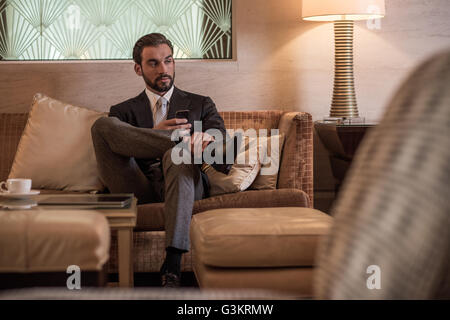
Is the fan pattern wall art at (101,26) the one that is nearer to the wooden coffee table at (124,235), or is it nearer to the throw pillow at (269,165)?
the throw pillow at (269,165)

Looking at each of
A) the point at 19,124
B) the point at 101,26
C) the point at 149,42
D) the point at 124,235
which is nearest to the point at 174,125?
the point at 149,42

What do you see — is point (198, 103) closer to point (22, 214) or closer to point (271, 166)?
point (271, 166)

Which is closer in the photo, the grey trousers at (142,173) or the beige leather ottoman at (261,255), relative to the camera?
the beige leather ottoman at (261,255)

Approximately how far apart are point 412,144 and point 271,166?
8.48ft

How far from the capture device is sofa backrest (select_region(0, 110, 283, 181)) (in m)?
3.28

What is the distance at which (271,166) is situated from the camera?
10.1 feet

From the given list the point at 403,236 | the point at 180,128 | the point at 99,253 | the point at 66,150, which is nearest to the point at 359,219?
the point at 403,236

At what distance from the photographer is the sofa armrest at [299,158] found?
120 inches

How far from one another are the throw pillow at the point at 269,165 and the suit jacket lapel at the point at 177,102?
0.45m

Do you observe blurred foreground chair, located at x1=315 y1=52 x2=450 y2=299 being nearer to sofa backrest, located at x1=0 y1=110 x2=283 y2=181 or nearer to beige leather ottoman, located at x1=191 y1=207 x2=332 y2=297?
beige leather ottoman, located at x1=191 y1=207 x2=332 y2=297

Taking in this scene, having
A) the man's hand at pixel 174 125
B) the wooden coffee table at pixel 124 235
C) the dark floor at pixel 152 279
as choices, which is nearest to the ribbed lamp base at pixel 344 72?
the man's hand at pixel 174 125

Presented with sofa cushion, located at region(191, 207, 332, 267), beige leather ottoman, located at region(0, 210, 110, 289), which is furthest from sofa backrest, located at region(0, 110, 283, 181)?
beige leather ottoman, located at region(0, 210, 110, 289)

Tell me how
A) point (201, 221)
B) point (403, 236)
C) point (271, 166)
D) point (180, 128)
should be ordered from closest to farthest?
point (403, 236)
point (201, 221)
point (180, 128)
point (271, 166)

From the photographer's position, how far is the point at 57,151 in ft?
10.2
